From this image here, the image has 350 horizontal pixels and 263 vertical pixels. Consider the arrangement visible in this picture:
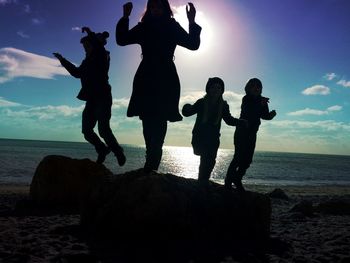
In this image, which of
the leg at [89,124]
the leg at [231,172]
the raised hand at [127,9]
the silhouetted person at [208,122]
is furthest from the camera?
the leg at [89,124]

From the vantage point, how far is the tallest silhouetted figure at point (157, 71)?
619 centimetres

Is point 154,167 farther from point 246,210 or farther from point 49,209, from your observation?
point 49,209

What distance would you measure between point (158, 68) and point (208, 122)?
1873mm

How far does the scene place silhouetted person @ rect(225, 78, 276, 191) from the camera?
27.2 ft

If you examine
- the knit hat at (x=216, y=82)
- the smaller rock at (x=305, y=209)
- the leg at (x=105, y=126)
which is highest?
the knit hat at (x=216, y=82)

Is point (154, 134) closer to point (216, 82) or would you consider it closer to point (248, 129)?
point (216, 82)

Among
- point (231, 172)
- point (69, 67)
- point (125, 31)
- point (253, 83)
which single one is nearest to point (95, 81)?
point (69, 67)

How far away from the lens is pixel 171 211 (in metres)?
6.26

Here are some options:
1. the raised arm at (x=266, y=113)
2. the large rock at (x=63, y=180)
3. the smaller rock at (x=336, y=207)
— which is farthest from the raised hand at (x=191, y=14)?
the smaller rock at (x=336, y=207)

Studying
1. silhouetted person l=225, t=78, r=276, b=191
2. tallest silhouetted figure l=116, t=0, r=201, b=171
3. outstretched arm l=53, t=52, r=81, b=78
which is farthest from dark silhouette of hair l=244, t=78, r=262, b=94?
outstretched arm l=53, t=52, r=81, b=78

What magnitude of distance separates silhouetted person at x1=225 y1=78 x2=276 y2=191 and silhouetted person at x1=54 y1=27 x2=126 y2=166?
9.19ft

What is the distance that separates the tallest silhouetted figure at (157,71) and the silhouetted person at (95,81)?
246 cm

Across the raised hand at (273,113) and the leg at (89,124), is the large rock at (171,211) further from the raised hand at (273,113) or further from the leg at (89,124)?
the leg at (89,124)

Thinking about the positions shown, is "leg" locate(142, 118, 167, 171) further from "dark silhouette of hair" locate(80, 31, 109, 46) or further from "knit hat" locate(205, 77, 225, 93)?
"dark silhouette of hair" locate(80, 31, 109, 46)
